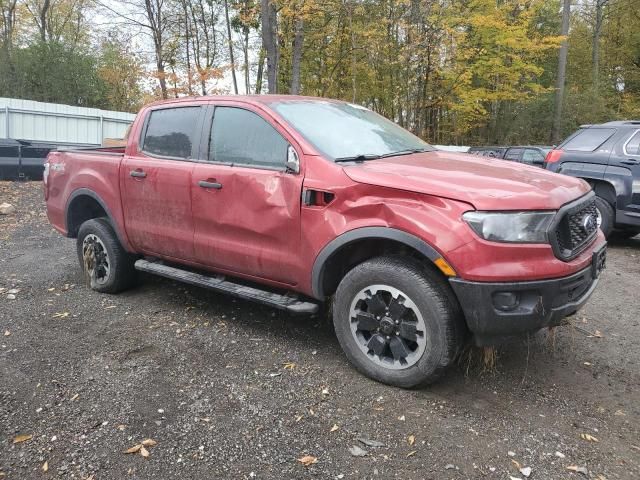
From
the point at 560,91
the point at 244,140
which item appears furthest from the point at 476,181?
the point at 560,91

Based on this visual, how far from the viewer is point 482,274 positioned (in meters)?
2.74

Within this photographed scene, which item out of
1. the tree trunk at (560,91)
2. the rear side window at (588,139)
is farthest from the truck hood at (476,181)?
the tree trunk at (560,91)

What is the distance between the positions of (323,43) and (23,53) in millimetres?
16381

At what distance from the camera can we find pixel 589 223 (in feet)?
10.5

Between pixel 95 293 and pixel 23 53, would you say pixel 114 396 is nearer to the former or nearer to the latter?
pixel 95 293

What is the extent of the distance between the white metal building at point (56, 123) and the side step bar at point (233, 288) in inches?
536

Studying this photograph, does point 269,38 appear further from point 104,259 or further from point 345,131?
point 345,131

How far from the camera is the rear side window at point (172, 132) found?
4.18 metres

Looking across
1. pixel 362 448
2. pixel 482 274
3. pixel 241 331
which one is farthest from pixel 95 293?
pixel 482 274

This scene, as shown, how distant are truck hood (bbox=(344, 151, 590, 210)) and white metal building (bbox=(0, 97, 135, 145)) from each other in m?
15.3

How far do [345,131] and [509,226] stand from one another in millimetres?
1550

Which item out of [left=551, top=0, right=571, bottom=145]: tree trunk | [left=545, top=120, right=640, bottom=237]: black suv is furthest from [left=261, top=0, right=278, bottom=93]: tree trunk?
[left=551, top=0, right=571, bottom=145]: tree trunk

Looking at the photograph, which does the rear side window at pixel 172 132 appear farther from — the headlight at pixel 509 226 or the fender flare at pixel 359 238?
the headlight at pixel 509 226

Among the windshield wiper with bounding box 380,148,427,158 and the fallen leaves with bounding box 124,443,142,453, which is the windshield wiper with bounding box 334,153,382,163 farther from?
the fallen leaves with bounding box 124,443,142,453
